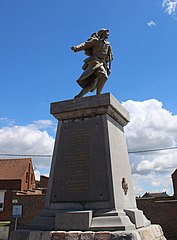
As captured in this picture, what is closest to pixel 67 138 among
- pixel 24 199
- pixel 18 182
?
pixel 24 199

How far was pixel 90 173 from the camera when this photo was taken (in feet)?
16.6

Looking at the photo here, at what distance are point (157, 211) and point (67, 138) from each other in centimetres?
1278

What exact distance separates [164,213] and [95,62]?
506 inches

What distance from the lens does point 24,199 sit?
19375mm

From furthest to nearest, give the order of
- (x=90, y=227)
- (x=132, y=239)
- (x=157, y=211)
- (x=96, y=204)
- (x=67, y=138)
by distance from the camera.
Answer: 1. (x=157, y=211)
2. (x=67, y=138)
3. (x=96, y=204)
4. (x=90, y=227)
5. (x=132, y=239)

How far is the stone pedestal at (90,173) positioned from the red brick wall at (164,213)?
11640 millimetres

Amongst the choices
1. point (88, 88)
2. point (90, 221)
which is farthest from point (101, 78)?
point (90, 221)

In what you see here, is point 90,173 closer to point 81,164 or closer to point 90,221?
point 81,164

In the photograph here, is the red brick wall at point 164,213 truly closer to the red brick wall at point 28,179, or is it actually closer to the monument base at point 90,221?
the monument base at point 90,221

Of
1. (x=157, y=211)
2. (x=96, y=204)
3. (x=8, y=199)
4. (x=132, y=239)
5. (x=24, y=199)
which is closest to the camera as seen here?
(x=132, y=239)

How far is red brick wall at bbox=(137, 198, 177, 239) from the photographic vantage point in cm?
1579

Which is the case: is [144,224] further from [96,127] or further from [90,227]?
[96,127]

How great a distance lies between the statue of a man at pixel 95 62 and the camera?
6223 millimetres

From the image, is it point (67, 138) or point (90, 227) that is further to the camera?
point (67, 138)
